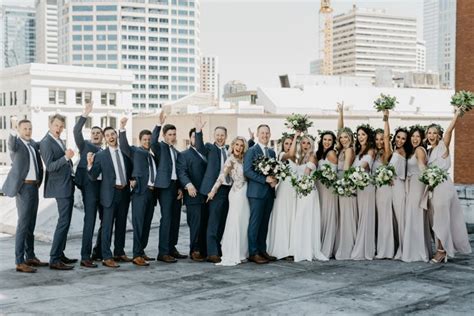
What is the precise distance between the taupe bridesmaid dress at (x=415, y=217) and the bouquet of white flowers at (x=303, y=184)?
1.73 meters

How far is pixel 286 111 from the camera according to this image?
6738 centimetres

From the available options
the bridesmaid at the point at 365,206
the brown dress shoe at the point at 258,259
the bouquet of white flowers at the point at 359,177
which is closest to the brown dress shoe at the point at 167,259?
the brown dress shoe at the point at 258,259

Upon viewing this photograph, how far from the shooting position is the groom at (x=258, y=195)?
421 inches

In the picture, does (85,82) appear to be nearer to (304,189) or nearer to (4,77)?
(4,77)

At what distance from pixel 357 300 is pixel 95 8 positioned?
19532 centimetres

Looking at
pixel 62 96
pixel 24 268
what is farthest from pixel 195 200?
pixel 62 96

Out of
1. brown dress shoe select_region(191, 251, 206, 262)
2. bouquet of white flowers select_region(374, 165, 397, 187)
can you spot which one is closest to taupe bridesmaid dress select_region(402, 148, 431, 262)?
bouquet of white flowers select_region(374, 165, 397, 187)

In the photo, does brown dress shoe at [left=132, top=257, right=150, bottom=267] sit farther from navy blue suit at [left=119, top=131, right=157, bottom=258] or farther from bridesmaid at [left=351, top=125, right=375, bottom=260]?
bridesmaid at [left=351, top=125, right=375, bottom=260]

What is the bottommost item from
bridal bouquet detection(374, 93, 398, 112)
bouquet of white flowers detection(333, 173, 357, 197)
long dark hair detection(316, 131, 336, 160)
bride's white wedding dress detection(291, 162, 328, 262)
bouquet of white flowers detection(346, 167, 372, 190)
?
bride's white wedding dress detection(291, 162, 328, 262)

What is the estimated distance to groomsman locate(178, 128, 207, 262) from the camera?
10.9m

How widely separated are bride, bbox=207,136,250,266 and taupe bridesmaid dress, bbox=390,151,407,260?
255 cm

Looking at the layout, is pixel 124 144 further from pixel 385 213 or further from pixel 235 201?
pixel 385 213

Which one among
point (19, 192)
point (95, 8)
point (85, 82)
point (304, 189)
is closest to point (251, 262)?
point (304, 189)

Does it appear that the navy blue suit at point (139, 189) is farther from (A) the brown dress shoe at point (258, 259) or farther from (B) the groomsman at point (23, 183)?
(A) the brown dress shoe at point (258, 259)
